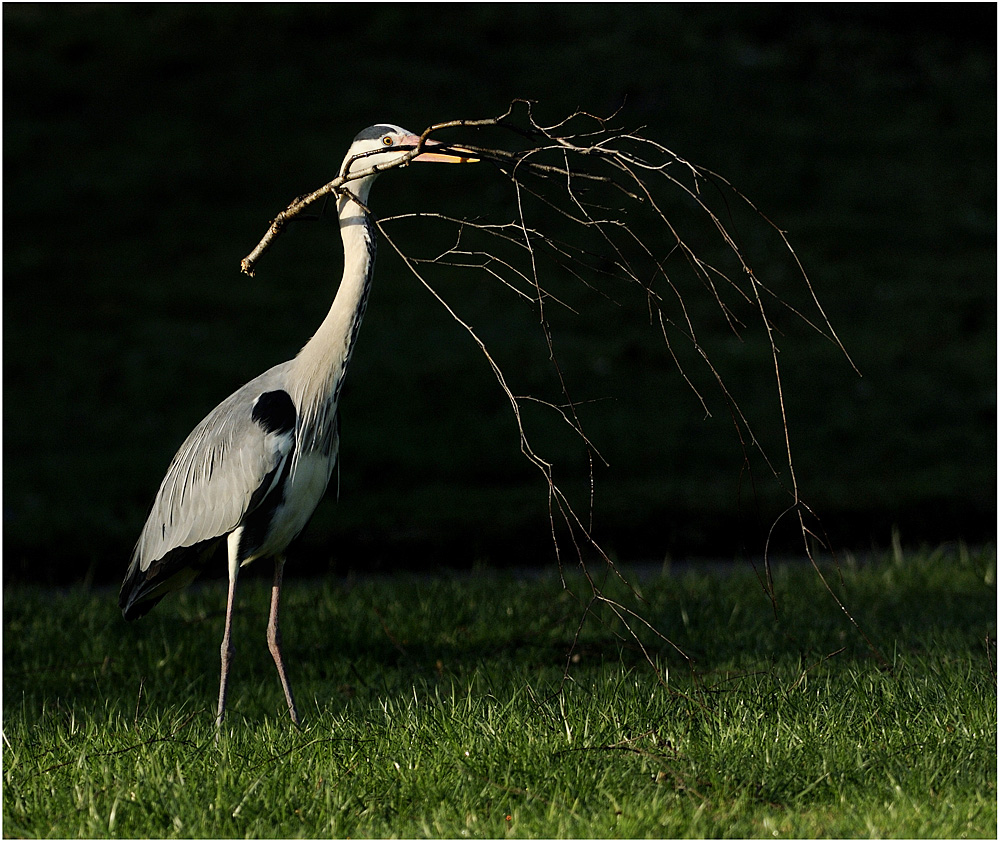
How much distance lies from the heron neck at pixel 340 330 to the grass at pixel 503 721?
3.71ft

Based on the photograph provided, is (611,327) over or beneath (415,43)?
beneath

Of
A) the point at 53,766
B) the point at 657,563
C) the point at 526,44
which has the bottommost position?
the point at 657,563

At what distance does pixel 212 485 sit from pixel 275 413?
1.28 feet

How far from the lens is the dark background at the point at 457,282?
8.97 metres

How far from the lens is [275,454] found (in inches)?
173

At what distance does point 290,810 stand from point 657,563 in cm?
482

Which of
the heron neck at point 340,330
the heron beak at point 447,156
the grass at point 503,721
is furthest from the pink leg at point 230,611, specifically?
the heron beak at point 447,156

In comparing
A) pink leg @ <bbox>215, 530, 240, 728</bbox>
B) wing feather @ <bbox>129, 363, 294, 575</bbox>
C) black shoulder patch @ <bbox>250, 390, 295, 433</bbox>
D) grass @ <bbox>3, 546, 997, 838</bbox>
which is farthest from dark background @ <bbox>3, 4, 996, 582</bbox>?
pink leg @ <bbox>215, 530, 240, 728</bbox>

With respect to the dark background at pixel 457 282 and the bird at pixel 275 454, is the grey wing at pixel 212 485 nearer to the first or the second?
the bird at pixel 275 454

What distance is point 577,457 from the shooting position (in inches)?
390

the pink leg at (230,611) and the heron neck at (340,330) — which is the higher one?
the heron neck at (340,330)

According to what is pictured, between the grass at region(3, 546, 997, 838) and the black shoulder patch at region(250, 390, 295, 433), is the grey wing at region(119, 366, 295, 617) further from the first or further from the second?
the grass at region(3, 546, 997, 838)

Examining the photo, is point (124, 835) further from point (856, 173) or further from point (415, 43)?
point (415, 43)

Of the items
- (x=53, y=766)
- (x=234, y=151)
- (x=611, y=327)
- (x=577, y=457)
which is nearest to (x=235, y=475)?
(x=53, y=766)
